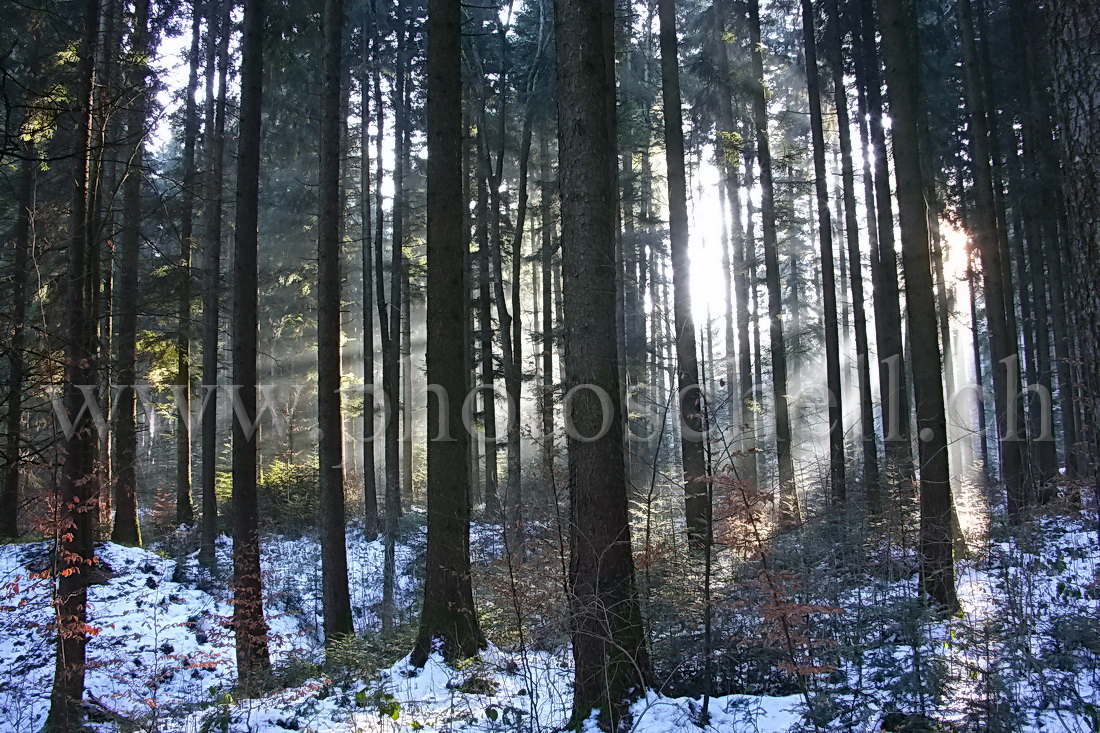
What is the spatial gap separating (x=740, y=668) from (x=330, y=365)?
679cm

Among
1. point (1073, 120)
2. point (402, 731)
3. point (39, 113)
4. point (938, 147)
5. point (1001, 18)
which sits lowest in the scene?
point (402, 731)

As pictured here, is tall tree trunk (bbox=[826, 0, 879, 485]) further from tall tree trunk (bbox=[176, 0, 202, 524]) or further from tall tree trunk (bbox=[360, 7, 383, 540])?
tall tree trunk (bbox=[176, 0, 202, 524])

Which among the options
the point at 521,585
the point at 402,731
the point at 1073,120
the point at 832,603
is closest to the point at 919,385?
the point at 832,603

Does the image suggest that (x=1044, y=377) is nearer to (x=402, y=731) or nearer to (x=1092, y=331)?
(x=1092, y=331)

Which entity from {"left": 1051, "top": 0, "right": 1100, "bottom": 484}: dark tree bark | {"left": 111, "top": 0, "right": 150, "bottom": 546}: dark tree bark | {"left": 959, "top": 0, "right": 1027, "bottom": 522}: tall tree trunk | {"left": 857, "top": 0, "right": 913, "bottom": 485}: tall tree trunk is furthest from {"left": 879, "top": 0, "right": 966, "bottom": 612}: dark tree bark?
{"left": 111, "top": 0, "right": 150, "bottom": 546}: dark tree bark

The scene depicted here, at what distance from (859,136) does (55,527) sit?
19.8 metres

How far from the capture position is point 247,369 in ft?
29.5

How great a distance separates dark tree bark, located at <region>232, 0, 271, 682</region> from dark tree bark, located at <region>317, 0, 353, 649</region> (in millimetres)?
874

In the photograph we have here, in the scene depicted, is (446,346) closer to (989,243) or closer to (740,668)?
(740,668)

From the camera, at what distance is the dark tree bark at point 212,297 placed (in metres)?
14.0

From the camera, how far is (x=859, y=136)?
18.5m

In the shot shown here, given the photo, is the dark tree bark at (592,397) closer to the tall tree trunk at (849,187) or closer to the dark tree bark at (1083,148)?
the dark tree bark at (1083,148)

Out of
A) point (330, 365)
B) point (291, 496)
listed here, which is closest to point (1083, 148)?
point (330, 365)

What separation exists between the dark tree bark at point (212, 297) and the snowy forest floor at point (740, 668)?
2.69 meters
